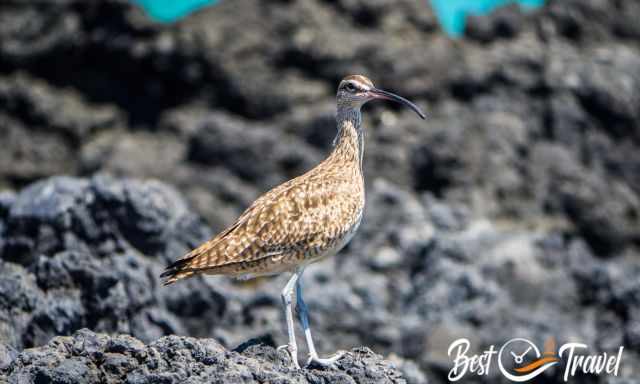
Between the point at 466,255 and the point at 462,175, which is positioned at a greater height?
the point at 462,175

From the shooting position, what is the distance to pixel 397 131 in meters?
27.4

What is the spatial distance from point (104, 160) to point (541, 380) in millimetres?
15531

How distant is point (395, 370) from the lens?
28.8 feet

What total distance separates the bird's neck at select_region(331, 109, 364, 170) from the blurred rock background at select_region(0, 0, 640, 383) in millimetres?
7224

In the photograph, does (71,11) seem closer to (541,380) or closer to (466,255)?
(466,255)

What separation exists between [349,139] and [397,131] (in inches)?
622

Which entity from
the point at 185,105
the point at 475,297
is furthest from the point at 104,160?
the point at 475,297

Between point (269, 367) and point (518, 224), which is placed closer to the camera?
point (269, 367)

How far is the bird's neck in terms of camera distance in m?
11.6

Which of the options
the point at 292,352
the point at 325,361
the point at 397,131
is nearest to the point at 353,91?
the point at 292,352

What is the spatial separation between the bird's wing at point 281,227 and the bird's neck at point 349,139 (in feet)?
2.84

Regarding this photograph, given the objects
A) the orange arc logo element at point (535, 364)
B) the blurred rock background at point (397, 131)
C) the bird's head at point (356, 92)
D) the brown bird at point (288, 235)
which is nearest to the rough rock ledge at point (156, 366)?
the brown bird at point (288, 235)

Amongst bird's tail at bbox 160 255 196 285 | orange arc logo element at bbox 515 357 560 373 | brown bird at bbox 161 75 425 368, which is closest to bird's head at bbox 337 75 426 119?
brown bird at bbox 161 75 425 368

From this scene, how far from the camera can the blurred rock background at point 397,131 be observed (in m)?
21.4
